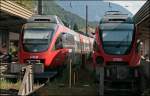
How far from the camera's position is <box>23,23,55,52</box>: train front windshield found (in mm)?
22188

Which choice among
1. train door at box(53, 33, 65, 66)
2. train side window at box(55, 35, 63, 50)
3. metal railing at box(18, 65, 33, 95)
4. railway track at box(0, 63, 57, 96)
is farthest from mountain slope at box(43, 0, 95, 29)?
metal railing at box(18, 65, 33, 95)

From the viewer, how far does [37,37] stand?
73.8 feet

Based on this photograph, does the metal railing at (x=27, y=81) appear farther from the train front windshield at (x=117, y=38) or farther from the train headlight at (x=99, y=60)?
the train front windshield at (x=117, y=38)

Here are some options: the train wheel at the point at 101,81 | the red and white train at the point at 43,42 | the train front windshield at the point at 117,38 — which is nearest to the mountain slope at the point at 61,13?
the red and white train at the point at 43,42

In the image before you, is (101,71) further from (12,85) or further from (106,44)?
(12,85)

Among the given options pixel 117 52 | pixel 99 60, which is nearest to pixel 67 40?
pixel 99 60

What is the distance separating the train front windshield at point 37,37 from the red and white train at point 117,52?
296 cm

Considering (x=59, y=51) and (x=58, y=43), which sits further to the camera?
(x=59, y=51)

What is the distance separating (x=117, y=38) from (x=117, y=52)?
2.76ft

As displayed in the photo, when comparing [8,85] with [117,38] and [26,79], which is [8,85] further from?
[117,38]

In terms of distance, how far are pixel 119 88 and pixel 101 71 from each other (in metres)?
1.32

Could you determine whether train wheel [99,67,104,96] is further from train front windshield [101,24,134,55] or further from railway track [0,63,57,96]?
railway track [0,63,57,96]

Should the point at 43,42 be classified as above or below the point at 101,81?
above

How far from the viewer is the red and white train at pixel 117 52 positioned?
19.0 m
